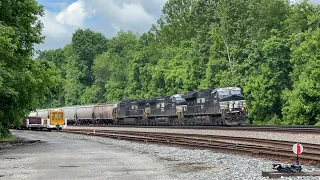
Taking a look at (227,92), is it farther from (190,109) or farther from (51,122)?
(51,122)

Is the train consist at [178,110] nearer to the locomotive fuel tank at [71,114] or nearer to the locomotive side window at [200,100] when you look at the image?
the locomotive side window at [200,100]

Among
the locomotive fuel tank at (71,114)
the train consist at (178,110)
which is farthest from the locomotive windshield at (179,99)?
the locomotive fuel tank at (71,114)

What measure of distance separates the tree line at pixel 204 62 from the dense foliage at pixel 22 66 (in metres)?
0.06

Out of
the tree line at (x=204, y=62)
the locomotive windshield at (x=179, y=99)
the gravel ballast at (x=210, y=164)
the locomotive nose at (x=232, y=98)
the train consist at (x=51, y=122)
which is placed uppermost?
the tree line at (x=204, y=62)

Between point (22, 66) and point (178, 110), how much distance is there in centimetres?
2063

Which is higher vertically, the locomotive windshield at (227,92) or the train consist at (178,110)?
the locomotive windshield at (227,92)

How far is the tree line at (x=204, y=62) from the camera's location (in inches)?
1164

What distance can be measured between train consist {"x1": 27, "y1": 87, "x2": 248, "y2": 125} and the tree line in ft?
23.0

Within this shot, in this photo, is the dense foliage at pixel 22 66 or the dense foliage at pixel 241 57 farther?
the dense foliage at pixel 241 57

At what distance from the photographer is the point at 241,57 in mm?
59938

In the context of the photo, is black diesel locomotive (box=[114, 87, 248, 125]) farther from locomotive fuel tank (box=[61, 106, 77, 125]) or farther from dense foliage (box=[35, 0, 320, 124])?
locomotive fuel tank (box=[61, 106, 77, 125])

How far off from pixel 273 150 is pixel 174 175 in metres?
5.91

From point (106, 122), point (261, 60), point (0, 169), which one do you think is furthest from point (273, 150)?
point (106, 122)

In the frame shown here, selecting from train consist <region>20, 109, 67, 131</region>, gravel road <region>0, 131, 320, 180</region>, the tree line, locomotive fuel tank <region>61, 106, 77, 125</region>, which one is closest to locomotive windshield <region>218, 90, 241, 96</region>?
the tree line
